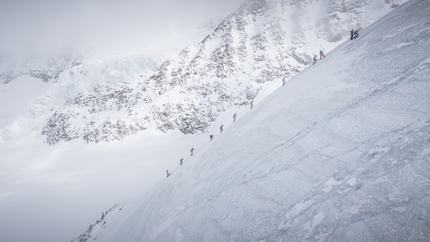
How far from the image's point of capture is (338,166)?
2850 mm

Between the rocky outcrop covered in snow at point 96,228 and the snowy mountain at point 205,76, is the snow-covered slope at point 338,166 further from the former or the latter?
the snowy mountain at point 205,76

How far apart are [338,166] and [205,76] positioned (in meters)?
56.6

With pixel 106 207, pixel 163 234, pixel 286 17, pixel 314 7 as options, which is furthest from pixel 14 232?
pixel 314 7

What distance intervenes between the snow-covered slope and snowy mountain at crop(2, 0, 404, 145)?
152 ft

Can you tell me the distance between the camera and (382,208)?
2025 mm

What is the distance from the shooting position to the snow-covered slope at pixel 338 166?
2105mm

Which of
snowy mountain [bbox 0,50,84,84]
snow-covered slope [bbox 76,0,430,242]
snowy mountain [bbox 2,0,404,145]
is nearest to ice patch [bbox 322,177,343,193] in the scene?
snow-covered slope [bbox 76,0,430,242]

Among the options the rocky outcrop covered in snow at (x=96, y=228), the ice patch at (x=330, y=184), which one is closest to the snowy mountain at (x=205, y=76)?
the rocky outcrop covered in snow at (x=96, y=228)

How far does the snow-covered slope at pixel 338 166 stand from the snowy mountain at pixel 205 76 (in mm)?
46345

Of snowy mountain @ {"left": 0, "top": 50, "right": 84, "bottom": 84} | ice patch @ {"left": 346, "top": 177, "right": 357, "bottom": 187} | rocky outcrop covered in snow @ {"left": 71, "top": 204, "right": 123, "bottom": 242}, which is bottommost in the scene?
rocky outcrop covered in snow @ {"left": 71, "top": 204, "right": 123, "bottom": 242}

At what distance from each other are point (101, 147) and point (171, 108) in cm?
2268

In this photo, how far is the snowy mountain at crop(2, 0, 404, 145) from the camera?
52844 mm

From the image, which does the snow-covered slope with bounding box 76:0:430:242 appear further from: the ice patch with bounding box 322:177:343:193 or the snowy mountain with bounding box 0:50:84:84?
the snowy mountain with bounding box 0:50:84:84

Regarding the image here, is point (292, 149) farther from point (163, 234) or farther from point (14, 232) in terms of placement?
point (14, 232)
